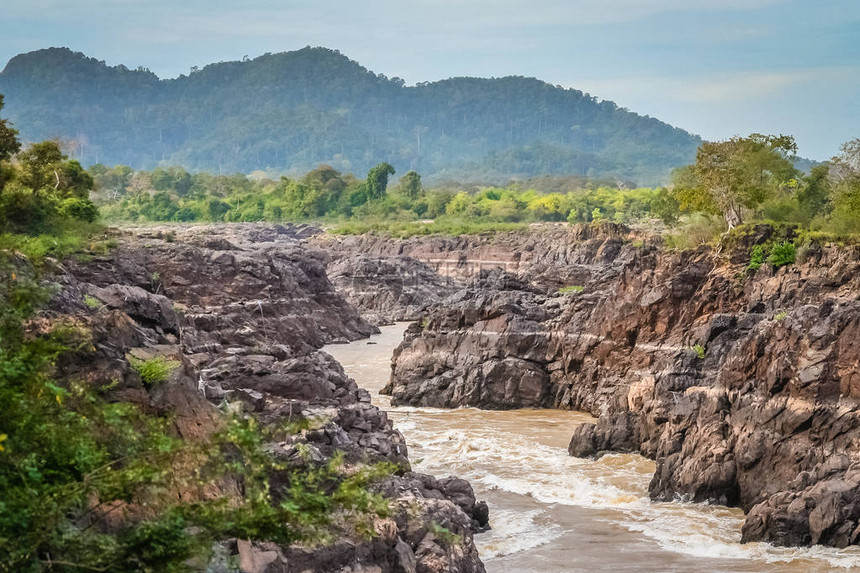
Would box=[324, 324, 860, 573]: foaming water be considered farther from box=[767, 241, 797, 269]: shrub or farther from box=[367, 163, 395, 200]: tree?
box=[367, 163, 395, 200]: tree

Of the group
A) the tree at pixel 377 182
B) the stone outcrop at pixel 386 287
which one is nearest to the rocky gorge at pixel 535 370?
the stone outcrop at pixel 386 287

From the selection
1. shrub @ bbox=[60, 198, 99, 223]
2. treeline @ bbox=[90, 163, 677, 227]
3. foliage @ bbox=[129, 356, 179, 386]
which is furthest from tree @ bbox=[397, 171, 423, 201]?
foliage @ bbox=[129, 356, 179, 386]

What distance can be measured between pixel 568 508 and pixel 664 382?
567 cm

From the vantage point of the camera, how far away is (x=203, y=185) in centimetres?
13862

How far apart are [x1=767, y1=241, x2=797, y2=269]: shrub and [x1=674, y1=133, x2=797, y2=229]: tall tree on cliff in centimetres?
409

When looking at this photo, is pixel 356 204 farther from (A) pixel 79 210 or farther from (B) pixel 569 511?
(B) pixel 569 511

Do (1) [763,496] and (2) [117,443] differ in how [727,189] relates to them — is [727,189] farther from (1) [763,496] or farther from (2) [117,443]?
(2) [117,443]

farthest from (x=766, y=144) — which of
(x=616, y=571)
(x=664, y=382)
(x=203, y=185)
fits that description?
(x=203, y=185)

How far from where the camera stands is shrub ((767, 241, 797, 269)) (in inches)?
1323

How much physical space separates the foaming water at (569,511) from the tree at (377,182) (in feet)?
284

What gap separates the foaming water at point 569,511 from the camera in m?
18.3

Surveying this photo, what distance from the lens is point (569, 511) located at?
22.0 metres

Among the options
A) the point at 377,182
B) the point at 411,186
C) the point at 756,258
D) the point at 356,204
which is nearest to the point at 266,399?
the point at 756,258

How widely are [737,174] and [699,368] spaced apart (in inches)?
581
